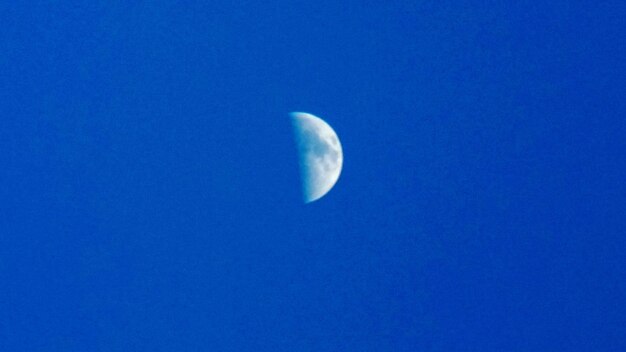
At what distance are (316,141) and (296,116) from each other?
118mm

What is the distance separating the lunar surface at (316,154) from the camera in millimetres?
2482

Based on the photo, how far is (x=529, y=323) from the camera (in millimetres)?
2525

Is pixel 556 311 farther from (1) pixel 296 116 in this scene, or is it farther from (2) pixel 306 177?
(1) pixel 296 116

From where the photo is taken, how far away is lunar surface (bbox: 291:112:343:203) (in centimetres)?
248

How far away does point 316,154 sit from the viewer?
2496 millimetres

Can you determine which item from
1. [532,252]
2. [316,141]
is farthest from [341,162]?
[532,252]

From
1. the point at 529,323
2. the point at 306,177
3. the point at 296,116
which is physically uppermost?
the point at 296,116

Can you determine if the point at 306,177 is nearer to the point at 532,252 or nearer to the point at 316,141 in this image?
the point at 316,141

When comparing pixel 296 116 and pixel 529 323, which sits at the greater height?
pixel 296 116

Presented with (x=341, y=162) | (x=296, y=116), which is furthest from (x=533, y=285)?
(x=296, y=116)

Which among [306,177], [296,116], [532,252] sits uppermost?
[296,116]

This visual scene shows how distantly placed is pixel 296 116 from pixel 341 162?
237 mm

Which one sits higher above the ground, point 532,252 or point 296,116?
point 296,116

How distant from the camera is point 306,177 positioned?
250 centimetres
